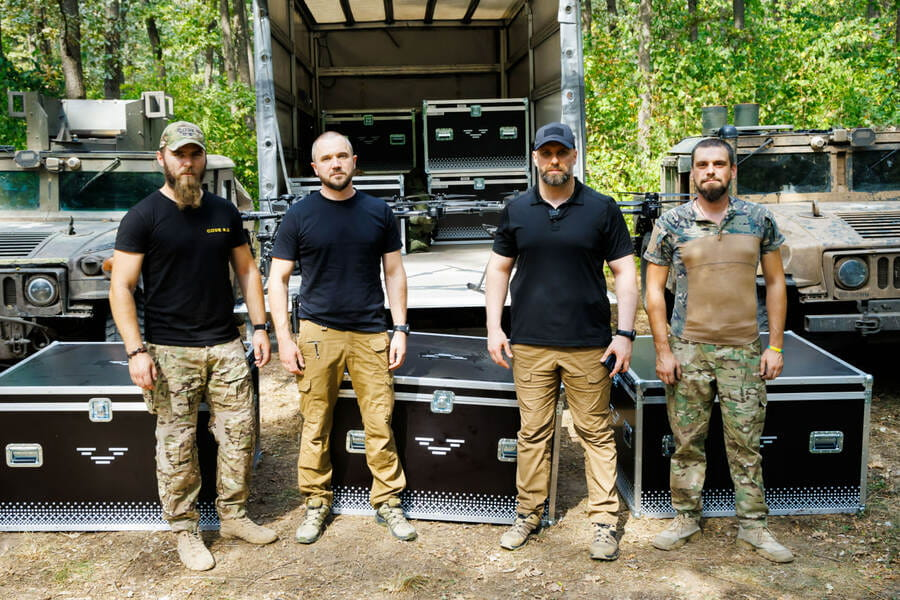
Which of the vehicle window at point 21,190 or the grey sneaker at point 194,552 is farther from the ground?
the vehicle window at point 21,190

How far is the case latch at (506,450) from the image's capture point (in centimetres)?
439

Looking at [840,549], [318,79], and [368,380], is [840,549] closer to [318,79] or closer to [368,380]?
[368,380]

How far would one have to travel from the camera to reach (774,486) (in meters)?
4.44

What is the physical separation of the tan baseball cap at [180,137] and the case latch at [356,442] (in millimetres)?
1574

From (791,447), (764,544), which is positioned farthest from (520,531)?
(791,447)

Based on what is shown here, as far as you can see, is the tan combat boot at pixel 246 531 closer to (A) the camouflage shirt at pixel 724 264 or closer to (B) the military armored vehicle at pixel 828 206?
(A) the camouflage shirt at pixel 724 264

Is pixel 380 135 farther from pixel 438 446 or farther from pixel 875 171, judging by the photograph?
pixel 438 446

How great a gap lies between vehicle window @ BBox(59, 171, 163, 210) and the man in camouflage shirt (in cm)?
474

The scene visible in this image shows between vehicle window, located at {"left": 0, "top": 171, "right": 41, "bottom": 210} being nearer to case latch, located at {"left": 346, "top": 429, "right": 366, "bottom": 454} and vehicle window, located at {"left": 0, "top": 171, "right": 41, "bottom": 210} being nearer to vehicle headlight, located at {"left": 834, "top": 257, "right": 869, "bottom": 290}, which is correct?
case latch, located at {"left": 346, "top": 429, "right": 366, "bottom": 454}

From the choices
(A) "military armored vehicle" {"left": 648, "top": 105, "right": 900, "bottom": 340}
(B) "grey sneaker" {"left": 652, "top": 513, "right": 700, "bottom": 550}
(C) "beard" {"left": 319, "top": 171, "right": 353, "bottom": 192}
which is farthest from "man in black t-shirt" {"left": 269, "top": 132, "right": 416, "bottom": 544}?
(A) "military armored vehicle" {"left": 648, "top": 105, "right": 900, "bottom": 340}

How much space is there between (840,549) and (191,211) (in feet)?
10.8

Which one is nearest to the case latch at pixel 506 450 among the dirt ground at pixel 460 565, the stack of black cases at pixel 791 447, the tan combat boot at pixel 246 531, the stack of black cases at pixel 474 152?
the dirt ground at pixel 460 565

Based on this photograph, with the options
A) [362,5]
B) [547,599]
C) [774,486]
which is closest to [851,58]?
[362,5]

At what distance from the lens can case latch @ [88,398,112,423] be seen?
4.25 m
